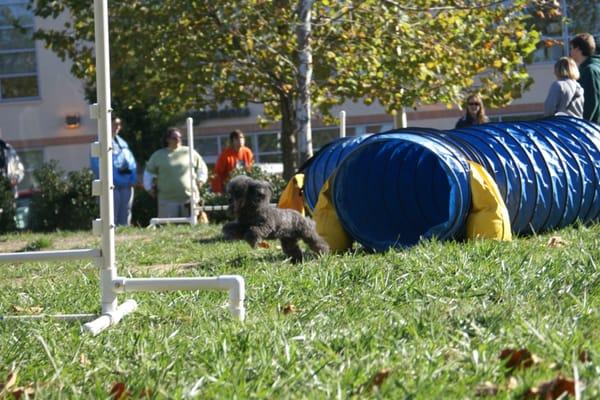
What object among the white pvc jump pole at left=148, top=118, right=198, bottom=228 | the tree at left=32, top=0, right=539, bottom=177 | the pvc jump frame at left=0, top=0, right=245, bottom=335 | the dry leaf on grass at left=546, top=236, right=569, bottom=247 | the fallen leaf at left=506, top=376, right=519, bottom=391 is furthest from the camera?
the tree at left=32, top=0, right=539, bottom=177

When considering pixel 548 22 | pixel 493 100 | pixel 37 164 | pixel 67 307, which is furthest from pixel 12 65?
pixel 67 307

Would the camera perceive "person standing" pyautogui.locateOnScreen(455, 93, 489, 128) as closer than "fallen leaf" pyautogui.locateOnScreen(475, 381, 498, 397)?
No

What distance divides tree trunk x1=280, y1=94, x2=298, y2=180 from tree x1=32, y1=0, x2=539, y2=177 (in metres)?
0.04

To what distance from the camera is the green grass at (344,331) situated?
396 centimetres

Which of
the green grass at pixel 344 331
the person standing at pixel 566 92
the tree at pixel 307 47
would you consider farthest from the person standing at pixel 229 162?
the green grass at pixel 344 331

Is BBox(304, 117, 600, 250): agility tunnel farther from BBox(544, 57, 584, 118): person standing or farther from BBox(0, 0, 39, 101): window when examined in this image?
BBox(0, 0, 39, 101): window

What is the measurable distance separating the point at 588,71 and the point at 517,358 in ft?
27.4

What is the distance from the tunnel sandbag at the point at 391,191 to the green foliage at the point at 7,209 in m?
11.9

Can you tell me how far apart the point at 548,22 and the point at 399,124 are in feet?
45.9

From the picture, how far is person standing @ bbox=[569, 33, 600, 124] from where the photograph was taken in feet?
39.0

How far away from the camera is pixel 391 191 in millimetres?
10680

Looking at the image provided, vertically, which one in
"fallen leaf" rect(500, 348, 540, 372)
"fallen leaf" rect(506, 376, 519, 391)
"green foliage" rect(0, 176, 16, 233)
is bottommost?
"green foliage" rect(0, 176, 16, 233)

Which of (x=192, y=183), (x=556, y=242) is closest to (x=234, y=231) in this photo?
(x=556, y=242)

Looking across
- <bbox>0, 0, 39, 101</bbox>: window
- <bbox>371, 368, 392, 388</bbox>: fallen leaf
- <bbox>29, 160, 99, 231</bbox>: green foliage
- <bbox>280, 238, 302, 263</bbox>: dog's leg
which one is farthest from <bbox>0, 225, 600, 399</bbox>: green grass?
<bbox>0, 0, 39, 101</bbox>: window
